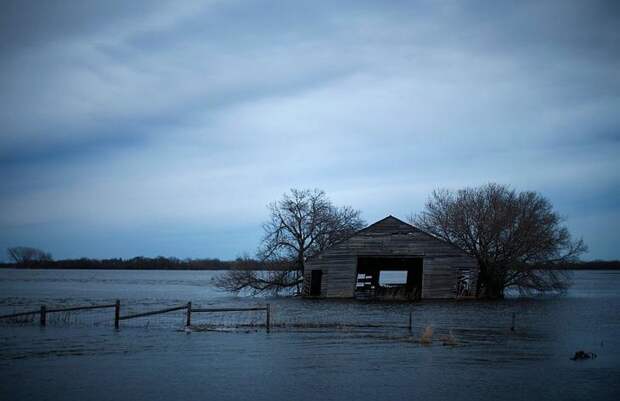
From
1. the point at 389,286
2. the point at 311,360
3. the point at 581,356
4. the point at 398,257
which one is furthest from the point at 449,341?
the point at 389,286

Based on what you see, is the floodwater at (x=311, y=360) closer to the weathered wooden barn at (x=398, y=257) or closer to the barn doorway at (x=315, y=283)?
the weathered wooden barn at (x=398, y=257)

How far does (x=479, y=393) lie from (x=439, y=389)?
925mm

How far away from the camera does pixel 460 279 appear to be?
45438mm

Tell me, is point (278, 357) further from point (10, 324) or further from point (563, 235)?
point (563, 235)

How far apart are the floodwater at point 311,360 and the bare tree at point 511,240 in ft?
56.0

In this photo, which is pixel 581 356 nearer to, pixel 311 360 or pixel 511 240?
pixel 311 360

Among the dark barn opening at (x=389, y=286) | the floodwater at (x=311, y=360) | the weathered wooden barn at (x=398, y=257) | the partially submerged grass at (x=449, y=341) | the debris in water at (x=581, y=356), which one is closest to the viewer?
the floodwater at (x=311, y=360)

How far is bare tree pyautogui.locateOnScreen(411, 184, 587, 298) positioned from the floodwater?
17064mm

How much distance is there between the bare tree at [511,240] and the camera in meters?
48.8

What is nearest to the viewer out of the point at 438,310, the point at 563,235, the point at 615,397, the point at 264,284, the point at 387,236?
the point at 615,397

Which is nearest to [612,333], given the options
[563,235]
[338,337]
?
[338,337]

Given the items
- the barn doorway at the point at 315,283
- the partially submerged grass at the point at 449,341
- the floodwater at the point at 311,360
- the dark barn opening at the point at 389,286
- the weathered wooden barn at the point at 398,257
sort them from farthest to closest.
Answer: the barn doorway at the point at 315,283
the dark barn opening at the point at 389,286
the weathered wooden barn at the point at 398,257
the partially submerged grass at the point at 449,341
the floodwater at the point at 311,360

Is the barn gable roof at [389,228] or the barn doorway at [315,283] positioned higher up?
the barn gable roof at [389,228]

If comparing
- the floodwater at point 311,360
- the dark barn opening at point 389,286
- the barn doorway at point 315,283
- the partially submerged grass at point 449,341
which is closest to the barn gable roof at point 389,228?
the dark barn opening at point 389,286
